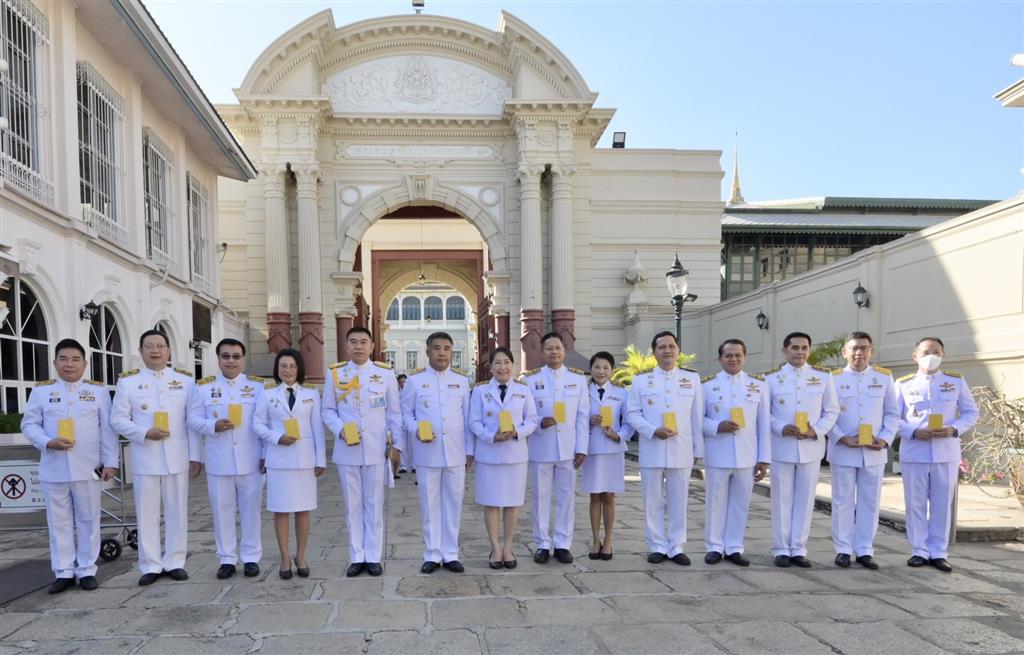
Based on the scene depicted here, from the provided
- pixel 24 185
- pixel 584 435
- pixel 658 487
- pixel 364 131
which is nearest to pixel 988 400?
pixel 658 487

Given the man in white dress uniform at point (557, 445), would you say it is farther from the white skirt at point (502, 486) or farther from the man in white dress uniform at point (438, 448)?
the man in white dress uniform at point (438, 448)

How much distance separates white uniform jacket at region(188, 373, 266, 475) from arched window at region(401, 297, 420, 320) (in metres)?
55.2

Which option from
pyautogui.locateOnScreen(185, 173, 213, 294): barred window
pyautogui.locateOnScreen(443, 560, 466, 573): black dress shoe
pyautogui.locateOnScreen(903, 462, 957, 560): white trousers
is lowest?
pyautogui.locateOnScreen(443, 560, 466, 573): black dress shoe

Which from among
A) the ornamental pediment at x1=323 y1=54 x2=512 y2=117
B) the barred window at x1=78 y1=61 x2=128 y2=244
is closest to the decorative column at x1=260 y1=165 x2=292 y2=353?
the ornamental pediment at x1=323 y1=54 x2=512 y2=117

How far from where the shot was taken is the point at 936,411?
5.99 meters

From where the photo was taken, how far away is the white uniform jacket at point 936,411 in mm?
5949

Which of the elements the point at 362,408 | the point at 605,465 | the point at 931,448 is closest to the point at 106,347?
the point at 362,408

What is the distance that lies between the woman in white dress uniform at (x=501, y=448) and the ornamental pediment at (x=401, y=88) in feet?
Result: 55.4

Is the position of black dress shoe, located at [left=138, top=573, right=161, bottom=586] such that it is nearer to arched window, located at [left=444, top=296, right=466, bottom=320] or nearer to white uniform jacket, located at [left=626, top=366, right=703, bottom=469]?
white uniform jacket, located at [left=626, top=366, right=703, bottom=469]

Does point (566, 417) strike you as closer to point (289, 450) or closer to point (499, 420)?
point (499, 420)

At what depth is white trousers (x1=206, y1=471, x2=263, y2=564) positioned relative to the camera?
18.2 feet

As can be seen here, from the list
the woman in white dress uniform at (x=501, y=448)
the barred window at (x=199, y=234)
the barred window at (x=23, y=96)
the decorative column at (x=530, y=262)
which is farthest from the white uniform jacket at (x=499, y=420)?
the decorative column at (x=530, y=262)

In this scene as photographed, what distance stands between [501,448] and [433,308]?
181ft

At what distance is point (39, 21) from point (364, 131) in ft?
40.3
